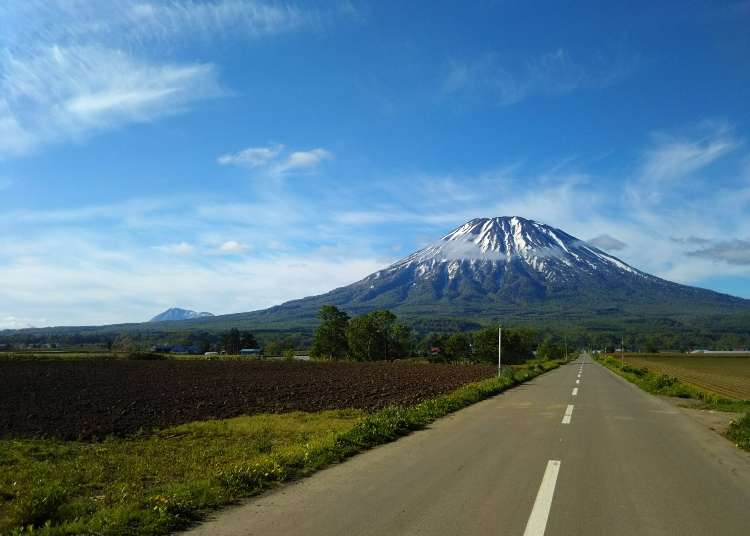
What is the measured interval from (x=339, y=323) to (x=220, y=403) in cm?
7227

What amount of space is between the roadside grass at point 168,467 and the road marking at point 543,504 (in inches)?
131

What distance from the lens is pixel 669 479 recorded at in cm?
797

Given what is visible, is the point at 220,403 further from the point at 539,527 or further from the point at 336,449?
the point at 539,527

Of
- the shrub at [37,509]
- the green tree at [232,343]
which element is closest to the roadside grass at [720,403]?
the shrub at [37,509]

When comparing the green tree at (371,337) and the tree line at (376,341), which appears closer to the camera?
the green tree at (371,337)

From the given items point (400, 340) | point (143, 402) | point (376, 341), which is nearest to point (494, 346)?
point (400, 340)

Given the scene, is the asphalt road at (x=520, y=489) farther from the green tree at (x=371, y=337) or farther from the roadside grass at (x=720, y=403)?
the green tree at (x=371, y=337)

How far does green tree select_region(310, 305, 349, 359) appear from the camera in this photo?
95.3 m

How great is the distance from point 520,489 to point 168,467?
690 centimetres

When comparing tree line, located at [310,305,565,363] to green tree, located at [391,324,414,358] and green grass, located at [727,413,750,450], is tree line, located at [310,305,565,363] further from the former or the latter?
green grass, located at [727,413,750,450]

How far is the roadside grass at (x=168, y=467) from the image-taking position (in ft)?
19.3

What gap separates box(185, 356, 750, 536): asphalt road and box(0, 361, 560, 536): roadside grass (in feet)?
1.60

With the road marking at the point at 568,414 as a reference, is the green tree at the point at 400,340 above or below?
above

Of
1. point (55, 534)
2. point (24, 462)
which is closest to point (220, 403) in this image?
point (24, 462)
